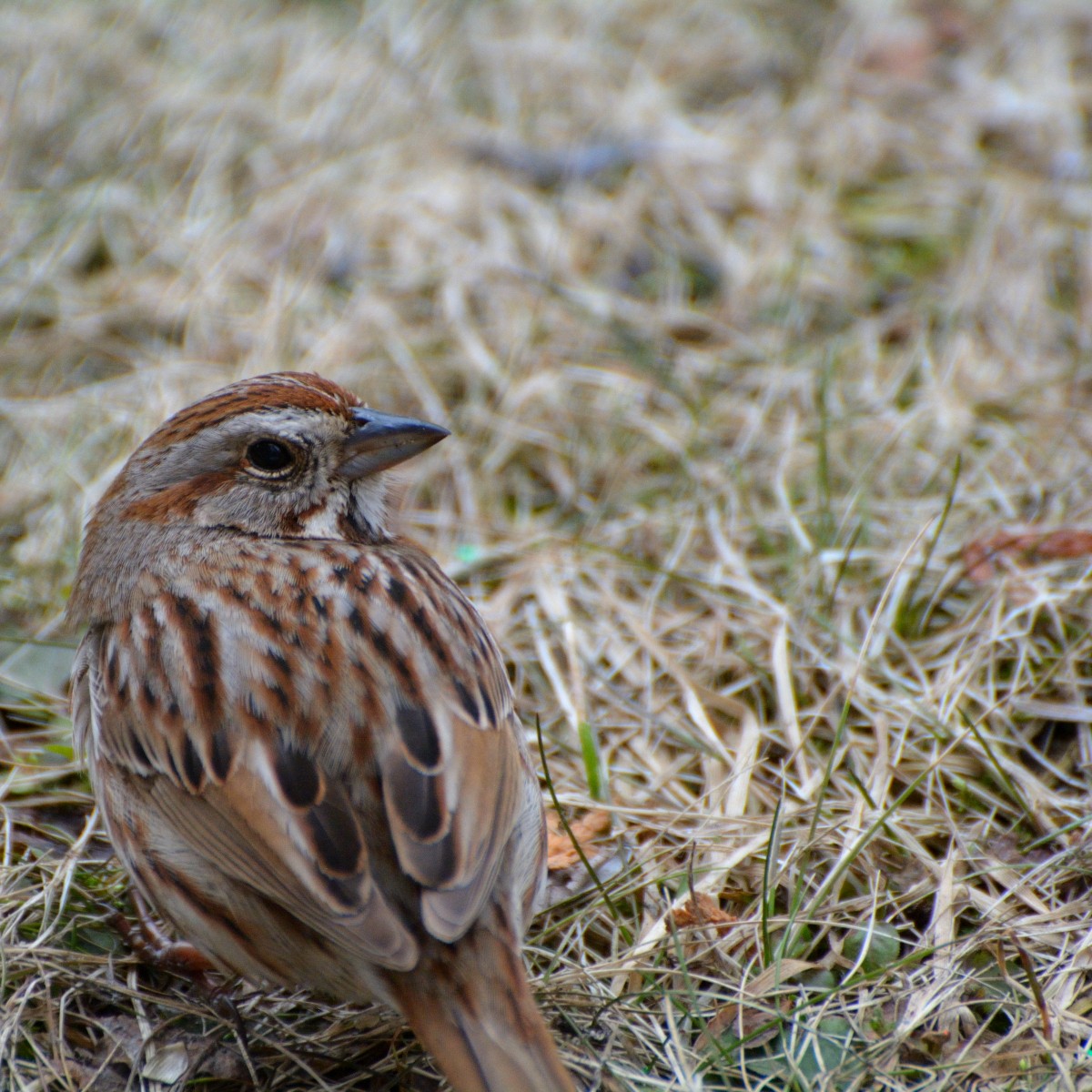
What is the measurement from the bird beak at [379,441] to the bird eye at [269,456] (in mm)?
158

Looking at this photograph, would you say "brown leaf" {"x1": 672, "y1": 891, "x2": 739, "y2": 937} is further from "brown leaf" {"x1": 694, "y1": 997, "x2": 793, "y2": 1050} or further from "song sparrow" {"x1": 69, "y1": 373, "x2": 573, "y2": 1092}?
"song sparrow" {"x1": 69, "y1": 373, "x2": 573, "y2": 1092}

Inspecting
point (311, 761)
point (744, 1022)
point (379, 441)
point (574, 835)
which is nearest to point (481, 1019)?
point (311, 761)

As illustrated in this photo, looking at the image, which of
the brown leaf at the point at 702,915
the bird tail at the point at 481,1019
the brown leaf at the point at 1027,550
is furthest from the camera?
the brown leaf at the point at 1027,550

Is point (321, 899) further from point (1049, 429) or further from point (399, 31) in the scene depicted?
point (399, 31)

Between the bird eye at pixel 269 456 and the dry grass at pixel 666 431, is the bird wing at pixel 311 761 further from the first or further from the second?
the dry grass at pixel 666 431

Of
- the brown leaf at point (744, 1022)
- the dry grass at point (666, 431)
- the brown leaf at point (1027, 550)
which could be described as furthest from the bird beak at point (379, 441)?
the brown leaf at point (1027, 550)

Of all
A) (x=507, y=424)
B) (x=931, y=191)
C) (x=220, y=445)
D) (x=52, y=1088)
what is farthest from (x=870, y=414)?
(x=52, y=1088)

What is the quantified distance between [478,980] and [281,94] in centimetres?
588

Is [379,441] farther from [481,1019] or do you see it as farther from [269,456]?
[481,1019]

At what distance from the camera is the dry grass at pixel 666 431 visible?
11.3 ft

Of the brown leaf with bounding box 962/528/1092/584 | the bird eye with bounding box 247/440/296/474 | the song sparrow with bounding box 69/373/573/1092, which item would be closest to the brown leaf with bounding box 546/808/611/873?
the song sparrow with bounding box 69/373/573/1092

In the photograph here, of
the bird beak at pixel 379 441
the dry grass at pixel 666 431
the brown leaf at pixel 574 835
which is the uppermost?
the bird beak at pixel 379 441

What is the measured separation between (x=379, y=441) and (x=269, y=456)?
1.03 ft

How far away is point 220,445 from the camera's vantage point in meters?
3.80
